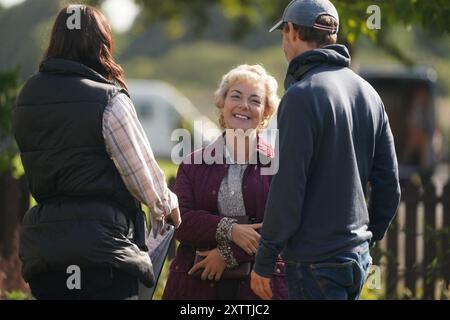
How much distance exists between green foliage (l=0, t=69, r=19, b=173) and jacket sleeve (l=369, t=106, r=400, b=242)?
15.7ft

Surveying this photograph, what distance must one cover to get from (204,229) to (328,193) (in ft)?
Answer: 3.21

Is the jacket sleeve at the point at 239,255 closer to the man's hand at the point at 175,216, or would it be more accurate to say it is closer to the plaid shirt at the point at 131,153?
the man's hand at the point at 175,216

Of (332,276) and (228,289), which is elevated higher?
(332,276)

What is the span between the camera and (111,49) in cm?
445

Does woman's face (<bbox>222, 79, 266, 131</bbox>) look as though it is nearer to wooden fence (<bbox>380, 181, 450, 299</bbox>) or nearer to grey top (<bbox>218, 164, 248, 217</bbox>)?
grey top (<bbox>218, 164, 248, 217</bbox>)

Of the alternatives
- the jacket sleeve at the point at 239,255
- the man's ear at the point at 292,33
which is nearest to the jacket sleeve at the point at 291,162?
the man's ear at the point at 292,33

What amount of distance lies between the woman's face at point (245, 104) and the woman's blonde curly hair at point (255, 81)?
0.11 feet

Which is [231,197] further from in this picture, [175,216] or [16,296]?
[16,296]

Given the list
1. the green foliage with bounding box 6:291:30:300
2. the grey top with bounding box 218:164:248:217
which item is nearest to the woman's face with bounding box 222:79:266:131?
the grey top with bounding box 218:164:248:217

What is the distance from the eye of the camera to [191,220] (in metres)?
5.01

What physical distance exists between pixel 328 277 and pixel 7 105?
5196 mm

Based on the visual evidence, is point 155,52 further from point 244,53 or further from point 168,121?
point 168,121

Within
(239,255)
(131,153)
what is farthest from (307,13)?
(239,255)

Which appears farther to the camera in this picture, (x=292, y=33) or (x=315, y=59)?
(x=292, y=33)
